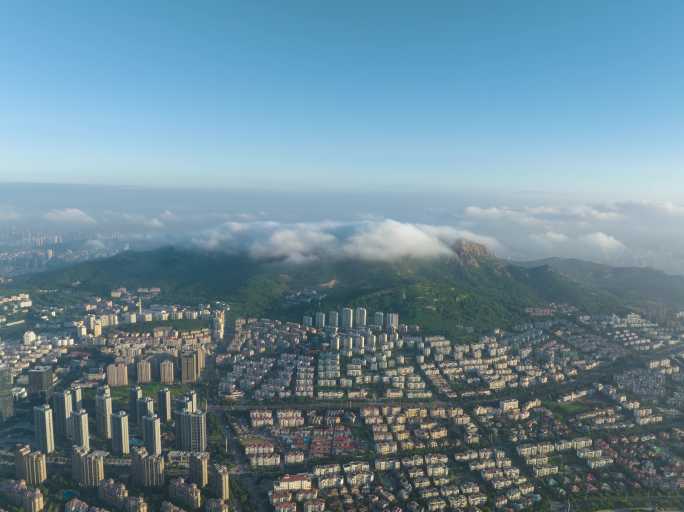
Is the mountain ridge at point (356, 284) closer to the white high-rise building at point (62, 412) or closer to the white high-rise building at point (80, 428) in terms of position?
the white high-rise building at point (62, 412)

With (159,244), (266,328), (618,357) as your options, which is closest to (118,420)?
(266,328)

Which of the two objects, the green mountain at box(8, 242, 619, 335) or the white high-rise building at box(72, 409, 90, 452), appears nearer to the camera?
the white high-rise building at box(72, 409, 90, 452)

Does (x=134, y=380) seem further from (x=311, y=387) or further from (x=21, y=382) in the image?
(x=311, y=387)

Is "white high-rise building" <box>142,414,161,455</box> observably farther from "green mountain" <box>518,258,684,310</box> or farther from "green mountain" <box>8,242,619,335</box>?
"green mountain" <box>518,258,684,310</box>

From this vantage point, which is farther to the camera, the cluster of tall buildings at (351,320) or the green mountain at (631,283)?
the green mountain at (631,283)

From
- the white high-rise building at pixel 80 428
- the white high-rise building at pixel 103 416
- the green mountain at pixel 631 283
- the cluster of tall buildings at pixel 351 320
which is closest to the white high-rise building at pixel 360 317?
the cluster of tall buildings at pixel 351 320

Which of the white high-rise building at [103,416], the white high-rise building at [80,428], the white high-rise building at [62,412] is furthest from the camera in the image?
the white high-rise building at [103,416]

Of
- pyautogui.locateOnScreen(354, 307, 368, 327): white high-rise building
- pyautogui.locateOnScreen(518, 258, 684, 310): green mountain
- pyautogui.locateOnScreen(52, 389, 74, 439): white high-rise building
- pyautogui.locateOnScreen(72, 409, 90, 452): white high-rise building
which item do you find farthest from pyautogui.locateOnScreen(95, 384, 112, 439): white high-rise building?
pyautogui.locateOnScreen(518, 258, 684, 310): green mountain

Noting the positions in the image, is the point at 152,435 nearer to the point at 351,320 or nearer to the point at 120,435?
the point at 120,435

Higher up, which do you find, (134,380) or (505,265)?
(505,265)
